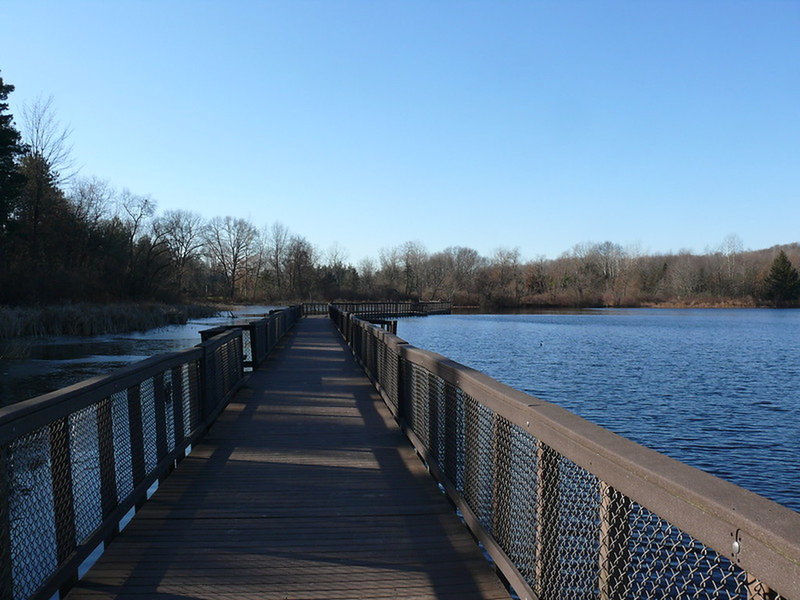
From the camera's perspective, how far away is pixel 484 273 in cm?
10731

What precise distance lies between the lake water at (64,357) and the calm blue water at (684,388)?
12.0 m

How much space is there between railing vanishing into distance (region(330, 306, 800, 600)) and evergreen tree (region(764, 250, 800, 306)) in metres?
104

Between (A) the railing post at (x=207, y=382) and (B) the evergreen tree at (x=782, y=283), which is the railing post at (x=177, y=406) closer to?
(A) the railing post at (x=207, y=382)

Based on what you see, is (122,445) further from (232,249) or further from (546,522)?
(232,249)

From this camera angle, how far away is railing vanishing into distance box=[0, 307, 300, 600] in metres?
3.03

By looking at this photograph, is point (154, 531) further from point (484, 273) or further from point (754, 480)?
point (484, 273)

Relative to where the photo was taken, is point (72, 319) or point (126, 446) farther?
point (72, 319)

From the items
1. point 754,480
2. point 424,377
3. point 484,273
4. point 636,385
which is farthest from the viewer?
point 484,273

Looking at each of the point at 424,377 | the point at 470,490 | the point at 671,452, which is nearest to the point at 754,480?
the point at 671,452

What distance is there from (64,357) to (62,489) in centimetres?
2070

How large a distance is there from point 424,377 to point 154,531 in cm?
265

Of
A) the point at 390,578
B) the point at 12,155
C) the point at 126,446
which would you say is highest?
the point at 12,155

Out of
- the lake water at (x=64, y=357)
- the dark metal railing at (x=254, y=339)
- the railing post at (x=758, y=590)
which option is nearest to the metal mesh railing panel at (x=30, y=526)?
the railing post at (x=758, y=590)

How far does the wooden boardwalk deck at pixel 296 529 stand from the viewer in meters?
3.41
